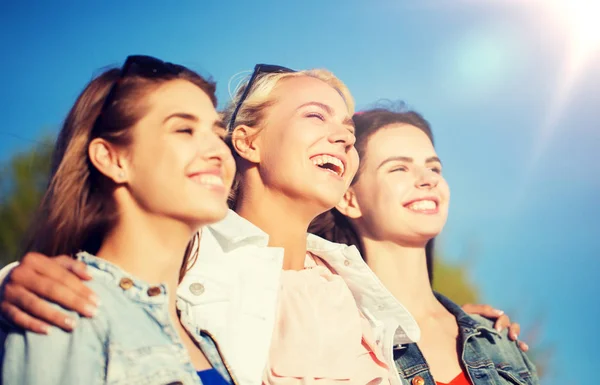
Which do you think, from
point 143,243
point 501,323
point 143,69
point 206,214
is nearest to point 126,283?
point 143,243

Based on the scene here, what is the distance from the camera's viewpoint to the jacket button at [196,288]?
1451mm

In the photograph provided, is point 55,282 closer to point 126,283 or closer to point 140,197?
point 126,283

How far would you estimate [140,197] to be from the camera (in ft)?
4.33

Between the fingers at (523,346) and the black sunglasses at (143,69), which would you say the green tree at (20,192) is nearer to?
the black sunglasses at (143,69)

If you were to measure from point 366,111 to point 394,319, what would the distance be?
0.78 metres

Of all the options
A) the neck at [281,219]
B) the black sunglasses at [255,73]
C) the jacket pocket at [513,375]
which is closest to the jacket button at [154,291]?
the neck at [281,219]

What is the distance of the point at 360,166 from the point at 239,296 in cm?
78

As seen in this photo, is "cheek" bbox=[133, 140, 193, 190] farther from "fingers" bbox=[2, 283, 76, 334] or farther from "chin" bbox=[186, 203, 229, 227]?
"fingers" bbox=[2, 283, 76, 334]

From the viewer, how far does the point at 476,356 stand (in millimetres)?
Answer: 1953

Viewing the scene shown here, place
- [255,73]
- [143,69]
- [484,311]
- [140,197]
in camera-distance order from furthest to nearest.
A: 1. [484,311]
2. [255,73]
3. [143,69]
4. [140,197]

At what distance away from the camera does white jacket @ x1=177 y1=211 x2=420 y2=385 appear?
143 centimetres

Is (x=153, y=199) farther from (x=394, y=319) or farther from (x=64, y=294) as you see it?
(x=394, y=319)

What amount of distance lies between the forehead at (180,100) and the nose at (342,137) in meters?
0.41

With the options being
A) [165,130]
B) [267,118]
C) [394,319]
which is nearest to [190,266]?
[165,130]
